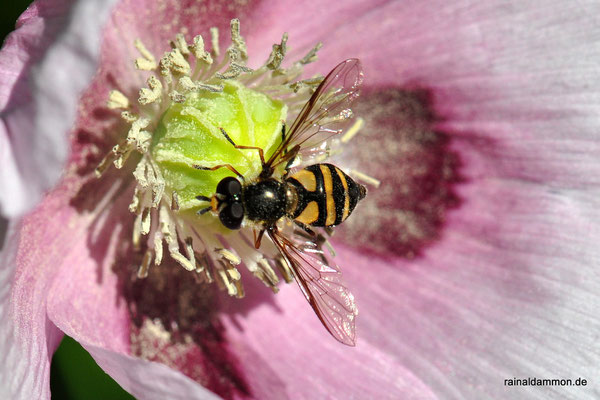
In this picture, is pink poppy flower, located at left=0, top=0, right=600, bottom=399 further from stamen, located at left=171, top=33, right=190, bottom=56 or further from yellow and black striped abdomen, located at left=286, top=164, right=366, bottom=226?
yellow and black striped abdomen, located at left=286, top=164, right=366, bottom=226

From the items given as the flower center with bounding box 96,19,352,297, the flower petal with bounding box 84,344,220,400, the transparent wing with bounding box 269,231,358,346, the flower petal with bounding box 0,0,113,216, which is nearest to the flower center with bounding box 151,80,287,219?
the flower center with bounding box 96,19,352,297

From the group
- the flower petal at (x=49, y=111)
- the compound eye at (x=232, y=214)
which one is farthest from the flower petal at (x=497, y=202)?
the flower petal at (x=49, y=111)

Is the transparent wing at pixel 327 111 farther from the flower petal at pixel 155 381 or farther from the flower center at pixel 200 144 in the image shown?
the flower petal at pixel 155 381

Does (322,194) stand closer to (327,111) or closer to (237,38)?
(327,111)

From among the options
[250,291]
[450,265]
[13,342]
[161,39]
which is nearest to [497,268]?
[450,265]

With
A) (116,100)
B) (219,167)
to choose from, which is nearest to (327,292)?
(219,167)

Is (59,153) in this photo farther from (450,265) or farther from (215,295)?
(450,265)
